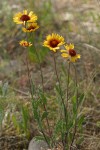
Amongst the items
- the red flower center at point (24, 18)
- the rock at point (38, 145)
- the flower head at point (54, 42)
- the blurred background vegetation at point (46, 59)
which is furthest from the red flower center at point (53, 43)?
the rock at point (38, 145)

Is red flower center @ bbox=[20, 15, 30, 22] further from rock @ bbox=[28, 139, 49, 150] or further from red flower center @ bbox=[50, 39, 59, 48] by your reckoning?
rock @ bbox=[28, 139, 49, 150]

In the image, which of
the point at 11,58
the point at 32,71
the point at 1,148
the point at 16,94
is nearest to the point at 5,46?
the point at 11,58

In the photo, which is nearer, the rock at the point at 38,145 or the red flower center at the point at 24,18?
the red flower center at the point at 24,18

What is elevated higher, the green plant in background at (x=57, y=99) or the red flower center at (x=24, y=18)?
the red flower center at (x=24, y=18)

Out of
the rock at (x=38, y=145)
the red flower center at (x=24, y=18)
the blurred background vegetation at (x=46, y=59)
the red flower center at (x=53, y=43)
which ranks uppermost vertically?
the red flower center at (x=24, y=18)

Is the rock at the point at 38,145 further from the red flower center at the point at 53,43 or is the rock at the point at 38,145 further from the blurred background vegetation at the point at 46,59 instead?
the red flower center at the point at 53,43

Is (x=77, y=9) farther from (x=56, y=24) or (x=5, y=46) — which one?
(x=5, y=46)

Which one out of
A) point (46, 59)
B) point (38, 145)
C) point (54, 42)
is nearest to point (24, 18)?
point (54, 42)

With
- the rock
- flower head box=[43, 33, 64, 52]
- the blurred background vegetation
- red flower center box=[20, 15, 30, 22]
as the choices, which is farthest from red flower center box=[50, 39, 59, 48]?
the rock
